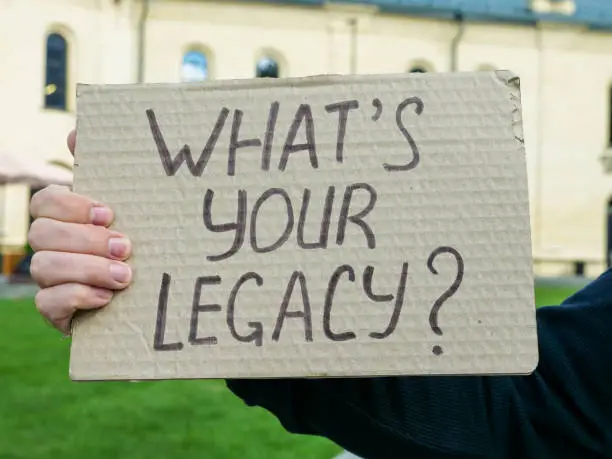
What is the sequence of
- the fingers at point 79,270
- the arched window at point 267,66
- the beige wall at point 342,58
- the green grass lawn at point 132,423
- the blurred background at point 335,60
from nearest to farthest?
the fingers at point 79,270
the green grass lawn at point 132,423
the blurred background at point 335,60
the beige wall at point 342,58
the arched window at point 267,66

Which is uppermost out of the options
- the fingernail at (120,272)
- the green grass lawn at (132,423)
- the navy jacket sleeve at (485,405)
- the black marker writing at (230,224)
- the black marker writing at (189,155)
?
the black marker writing at (189,155)

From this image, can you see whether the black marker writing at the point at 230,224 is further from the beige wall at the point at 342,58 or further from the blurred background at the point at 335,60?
the beige wall at the point at 342,58

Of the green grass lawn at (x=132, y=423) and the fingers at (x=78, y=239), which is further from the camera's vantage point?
the green grass lawn at (x=132, y=423)

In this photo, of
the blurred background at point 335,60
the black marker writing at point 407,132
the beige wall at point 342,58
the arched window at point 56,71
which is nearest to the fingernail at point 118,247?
the black marker writing at point 407,132

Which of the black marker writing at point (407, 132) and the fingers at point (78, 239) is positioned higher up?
the black marker writing at point (407, 132)

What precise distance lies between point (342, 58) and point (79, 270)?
19595 millimetres

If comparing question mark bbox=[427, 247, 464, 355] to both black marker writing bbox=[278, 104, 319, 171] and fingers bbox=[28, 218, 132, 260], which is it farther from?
fingers bbox=[28, 218, 132, 260]

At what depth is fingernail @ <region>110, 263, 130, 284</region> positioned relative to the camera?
3.06 feet

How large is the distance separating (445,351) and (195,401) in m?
3.83

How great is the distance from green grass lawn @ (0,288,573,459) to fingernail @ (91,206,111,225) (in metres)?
2.75

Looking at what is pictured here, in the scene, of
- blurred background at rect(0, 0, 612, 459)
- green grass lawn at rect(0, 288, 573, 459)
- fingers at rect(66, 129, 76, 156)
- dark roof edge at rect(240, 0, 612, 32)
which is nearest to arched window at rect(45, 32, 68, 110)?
blurred background at rect(0, 0, 612, 459)

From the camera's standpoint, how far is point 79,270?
0.92 metres

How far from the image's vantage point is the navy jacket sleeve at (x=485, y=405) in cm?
108

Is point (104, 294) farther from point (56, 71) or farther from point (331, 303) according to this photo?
point (56, 71)
